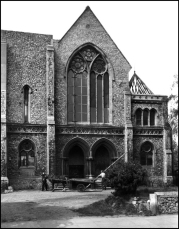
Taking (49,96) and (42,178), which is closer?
(42,178)

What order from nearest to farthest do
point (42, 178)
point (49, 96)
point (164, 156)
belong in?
point (42, 178) < point (49, 96) < point (164, 156)

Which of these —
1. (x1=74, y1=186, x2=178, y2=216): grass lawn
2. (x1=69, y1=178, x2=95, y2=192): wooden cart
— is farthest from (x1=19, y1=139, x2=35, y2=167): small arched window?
(x1=74, y1=186, x2=178, y2=216): grass lawn

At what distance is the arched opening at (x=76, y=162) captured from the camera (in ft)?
123

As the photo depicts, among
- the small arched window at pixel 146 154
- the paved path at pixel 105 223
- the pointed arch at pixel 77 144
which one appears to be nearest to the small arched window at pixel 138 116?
the small arched window at pixel 146 154

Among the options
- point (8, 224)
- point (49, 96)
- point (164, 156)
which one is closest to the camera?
point (8, 224)

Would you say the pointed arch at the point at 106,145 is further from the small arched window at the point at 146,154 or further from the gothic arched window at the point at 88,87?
the small arched window at the point at 146,154

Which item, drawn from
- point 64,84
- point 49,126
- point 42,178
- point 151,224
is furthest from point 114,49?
point 151,224

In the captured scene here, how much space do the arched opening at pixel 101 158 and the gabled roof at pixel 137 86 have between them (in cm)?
662

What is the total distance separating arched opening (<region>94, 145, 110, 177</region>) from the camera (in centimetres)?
3797

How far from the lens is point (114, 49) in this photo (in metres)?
39.2

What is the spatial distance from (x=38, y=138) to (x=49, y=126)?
1504 mm

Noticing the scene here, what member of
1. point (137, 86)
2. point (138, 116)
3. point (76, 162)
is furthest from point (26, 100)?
point (137, 86)

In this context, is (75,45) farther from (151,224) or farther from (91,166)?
(151,224)

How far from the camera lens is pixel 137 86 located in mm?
41500
